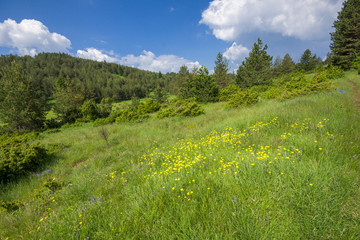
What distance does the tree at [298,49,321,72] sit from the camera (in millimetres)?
49731

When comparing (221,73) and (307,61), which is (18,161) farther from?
(307,61)

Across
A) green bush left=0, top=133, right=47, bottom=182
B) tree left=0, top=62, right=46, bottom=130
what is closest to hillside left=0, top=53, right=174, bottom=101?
tree left=0, top=62, right=46, bottom=130

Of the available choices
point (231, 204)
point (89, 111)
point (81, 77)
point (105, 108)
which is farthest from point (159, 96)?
point (81, 77)

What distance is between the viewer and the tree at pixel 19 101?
20.9 metres

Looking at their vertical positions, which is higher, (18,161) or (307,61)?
(307,61)

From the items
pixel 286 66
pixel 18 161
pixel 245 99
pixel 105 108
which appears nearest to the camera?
pixel 18 161

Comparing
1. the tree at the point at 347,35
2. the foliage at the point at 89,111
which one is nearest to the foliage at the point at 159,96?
the foliage at the point at 89,111

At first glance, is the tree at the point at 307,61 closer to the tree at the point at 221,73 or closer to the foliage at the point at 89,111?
the tree at the point at 221,73

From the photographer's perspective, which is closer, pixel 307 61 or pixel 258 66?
pixel 258 66

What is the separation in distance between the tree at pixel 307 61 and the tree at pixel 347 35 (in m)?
26.0

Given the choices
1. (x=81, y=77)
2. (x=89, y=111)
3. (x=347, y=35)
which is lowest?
(x=89, y=111)

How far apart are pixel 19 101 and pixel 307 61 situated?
8714 centimetres

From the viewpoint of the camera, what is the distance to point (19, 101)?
21.6 metres

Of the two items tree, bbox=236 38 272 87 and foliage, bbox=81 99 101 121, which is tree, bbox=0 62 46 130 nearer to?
foliage, bbox=81 99 101 121
